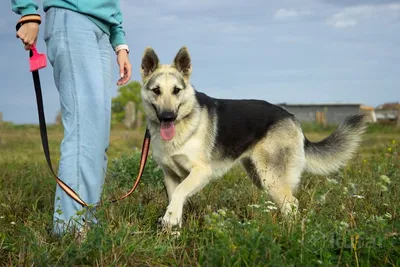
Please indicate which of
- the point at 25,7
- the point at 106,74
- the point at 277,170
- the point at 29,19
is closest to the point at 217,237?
the point at 106,74

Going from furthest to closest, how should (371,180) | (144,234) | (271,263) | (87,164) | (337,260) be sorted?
1. (371,180)
2. (87,164)
3. (144,234)
4. (337,260)
5. (271,263)

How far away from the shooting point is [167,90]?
438cm

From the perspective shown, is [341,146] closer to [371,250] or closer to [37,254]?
[371,250]

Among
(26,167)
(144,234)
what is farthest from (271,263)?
(26,167)

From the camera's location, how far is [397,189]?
5.41m

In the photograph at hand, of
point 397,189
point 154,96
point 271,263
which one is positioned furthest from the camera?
point 397,189

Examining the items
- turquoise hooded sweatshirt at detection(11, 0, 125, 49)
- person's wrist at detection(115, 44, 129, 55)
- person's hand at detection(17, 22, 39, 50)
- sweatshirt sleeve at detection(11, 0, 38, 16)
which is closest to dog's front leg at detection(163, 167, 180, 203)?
person's wrist at detection(115, 44, 129, 55)

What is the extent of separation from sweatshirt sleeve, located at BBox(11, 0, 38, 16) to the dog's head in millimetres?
1006

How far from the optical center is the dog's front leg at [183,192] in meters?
3.98

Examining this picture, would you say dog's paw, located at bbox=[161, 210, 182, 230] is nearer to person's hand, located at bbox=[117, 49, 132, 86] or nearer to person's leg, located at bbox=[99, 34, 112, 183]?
person's leg, located at bbox=[99, 34, 112, 183]

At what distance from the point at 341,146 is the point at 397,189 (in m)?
0.75

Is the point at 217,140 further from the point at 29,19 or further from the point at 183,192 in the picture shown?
the point at 29,19

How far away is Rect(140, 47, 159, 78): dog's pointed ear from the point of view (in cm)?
449

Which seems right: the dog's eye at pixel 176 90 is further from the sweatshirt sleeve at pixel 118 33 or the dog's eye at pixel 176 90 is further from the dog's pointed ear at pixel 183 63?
the sweatshirt sleeve at pixel 118 33
